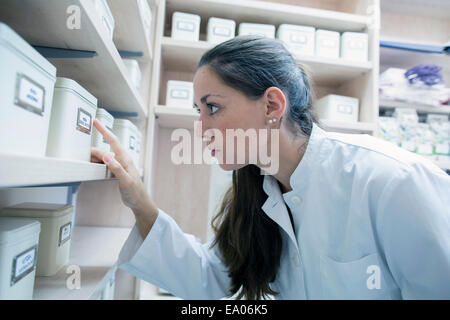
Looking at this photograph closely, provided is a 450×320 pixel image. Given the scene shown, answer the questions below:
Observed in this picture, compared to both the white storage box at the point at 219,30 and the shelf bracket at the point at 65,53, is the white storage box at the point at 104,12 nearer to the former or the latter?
the shelf bracket at the point at 65,53

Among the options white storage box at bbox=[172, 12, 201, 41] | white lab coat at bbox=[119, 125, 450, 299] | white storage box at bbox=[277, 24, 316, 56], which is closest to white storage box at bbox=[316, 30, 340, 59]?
white storage box at bbox=[277, 24, 316, 56]

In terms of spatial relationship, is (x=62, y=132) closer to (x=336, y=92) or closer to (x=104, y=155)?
(x=104, y=155)

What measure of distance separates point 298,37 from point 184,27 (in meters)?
0.57

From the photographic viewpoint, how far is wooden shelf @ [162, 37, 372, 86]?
1.23m

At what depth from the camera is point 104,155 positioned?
0.59m

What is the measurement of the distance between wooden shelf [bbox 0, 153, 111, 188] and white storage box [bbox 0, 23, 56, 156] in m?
0.03

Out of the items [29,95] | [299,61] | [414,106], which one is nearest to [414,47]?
[414,106]

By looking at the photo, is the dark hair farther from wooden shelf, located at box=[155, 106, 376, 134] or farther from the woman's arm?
wooden shelf, located at box=[155, 106, 376, 134]

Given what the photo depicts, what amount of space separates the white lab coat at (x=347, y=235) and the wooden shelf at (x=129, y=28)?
67 cm

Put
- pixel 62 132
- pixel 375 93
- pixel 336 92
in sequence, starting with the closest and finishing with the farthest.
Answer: pixel 62 132 → pixel 375 93 → pixel 336 92

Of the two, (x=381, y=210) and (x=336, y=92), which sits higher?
(x=336, y=92)

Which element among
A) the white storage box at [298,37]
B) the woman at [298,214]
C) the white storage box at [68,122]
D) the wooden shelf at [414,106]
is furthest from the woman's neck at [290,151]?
the wooden shelf at [414,106]

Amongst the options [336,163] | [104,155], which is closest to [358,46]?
[336,163]
